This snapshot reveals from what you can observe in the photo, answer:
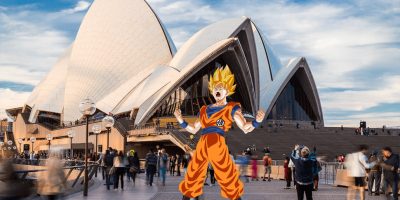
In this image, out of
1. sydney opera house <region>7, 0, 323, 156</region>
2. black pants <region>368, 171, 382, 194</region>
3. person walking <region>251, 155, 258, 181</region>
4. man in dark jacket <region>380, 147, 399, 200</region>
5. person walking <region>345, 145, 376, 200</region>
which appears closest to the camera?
person walking <region>345, 145, 376, 200</region>

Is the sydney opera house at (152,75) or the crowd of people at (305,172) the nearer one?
the crowd of people at (305,172)

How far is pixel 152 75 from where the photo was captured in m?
48.8

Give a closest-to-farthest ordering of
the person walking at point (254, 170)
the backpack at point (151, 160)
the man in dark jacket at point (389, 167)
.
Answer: the man in dark jacket at point (389, 167) < the backpack at point (151, 160) < the person walking at point (254, 170)

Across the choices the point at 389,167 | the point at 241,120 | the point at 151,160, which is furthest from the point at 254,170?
Answer: the point at 241,120

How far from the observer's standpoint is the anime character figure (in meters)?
7.60

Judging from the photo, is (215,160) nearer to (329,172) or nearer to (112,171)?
(112,171)

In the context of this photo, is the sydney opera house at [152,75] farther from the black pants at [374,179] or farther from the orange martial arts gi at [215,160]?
the orange martial arts gi at [215,160]

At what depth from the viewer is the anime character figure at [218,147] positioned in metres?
7.60

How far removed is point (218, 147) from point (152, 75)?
136ft

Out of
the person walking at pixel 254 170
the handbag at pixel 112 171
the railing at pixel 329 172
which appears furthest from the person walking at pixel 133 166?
the railing at pixel 329 172

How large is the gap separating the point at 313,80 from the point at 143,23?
1690cm

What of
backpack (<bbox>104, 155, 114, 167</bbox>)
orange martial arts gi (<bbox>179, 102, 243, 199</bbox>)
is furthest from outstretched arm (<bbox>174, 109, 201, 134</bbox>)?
backpack (<bbox>104, 155, 114, 167</bbox>)

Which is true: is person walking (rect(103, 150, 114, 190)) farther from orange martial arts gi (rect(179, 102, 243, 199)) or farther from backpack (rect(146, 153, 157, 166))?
orange martial arts gi (rect(179, 102, 243, 199))

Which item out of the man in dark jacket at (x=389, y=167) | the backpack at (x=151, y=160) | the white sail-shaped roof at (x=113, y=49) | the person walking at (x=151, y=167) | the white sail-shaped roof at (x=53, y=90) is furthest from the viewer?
the white sail-shaped roof at (x=53, y=90)
